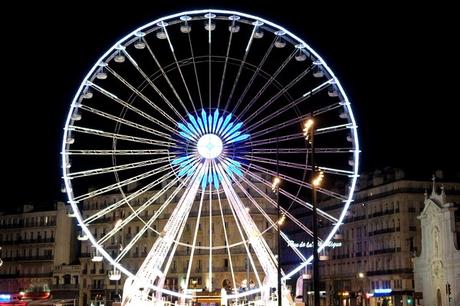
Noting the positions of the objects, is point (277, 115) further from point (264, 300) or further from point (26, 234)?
point (26, 234)

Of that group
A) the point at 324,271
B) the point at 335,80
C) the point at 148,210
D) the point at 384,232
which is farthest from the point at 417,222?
the point at 335,80

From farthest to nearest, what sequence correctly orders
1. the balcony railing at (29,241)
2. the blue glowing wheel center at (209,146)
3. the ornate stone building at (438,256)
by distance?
the balcony railing at (29,241)
the ornate stone building at (438,256)
the blue glowing wheel center at (209,146)

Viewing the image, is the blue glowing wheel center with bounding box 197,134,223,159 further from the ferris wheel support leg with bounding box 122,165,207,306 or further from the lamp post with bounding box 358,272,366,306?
the lamp post with bounding box 358,272,366,306

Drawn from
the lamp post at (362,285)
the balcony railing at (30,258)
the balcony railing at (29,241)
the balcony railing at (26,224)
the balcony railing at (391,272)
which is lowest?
the lamp post at (362,285)

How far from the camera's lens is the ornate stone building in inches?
3866

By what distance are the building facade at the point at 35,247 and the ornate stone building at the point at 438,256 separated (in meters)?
72.4

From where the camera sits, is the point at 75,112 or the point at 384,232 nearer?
the point at 75,112

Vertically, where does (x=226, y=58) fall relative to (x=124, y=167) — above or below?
above

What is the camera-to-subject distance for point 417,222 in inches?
4663

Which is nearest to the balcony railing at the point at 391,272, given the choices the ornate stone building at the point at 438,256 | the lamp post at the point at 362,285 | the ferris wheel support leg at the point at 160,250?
the lamp post at the point at 362,285

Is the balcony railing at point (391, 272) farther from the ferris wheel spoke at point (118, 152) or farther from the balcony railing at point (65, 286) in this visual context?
the ferris wheel spoke at point (118, 152)

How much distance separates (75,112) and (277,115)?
15.7m

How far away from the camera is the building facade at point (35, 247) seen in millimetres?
154000

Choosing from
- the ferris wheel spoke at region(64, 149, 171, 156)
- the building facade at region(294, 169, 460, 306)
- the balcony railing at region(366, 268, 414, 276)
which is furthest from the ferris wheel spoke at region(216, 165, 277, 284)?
the balcony railing at region(366, 268, 414, 276)
